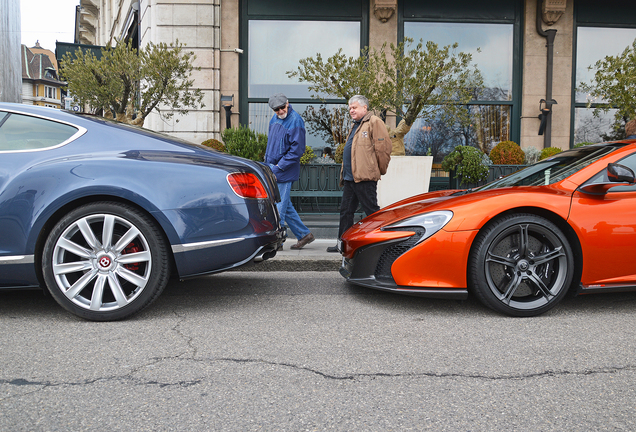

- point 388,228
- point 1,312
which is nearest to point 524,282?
point 388,228

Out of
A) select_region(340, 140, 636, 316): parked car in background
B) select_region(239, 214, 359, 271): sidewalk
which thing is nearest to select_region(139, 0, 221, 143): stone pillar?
select_region(239, 214, 359, 271): sidewalk

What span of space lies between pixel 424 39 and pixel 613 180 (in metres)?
8.36

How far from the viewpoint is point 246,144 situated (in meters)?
8.33

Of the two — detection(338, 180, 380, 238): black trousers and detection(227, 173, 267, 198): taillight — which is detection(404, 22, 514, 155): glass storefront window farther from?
detection(227, 173, 267, 198): taillight

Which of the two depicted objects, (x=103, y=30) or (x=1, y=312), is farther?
(x=103, y=30)

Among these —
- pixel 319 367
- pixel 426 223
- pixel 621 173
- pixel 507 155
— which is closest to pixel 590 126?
pixel 507 155

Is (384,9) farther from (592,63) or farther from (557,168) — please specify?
(557,168)

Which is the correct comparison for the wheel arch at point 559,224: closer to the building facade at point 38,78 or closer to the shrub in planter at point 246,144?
the shrub in planter at point 246,144

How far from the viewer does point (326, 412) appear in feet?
6.77

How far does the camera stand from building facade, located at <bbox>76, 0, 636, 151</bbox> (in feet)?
35.5

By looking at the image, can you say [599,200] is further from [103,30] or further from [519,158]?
[103,30]

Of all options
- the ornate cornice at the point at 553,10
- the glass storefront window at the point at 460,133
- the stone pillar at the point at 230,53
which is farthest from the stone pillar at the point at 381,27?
the ornate cornice at the point at 553,10

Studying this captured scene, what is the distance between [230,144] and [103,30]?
61.3 ft

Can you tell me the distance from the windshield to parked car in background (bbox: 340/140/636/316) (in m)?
0.17
